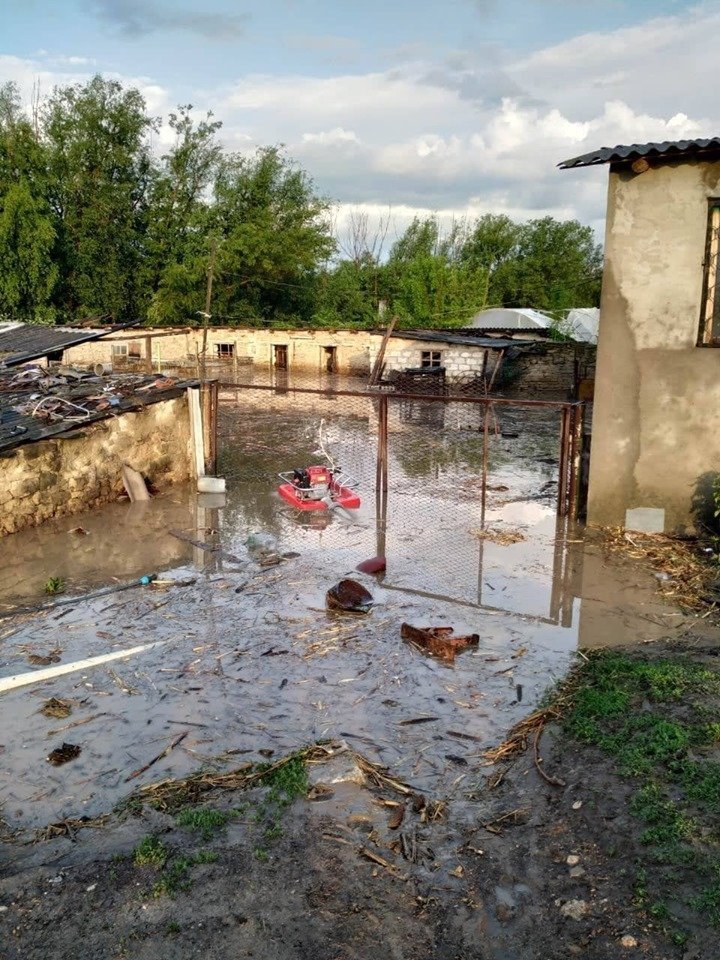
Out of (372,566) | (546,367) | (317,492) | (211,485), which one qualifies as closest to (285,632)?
(372,566)

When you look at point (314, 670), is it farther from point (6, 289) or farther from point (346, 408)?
point (6, 289)

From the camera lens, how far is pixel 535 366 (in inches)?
1324

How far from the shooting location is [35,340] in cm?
1866

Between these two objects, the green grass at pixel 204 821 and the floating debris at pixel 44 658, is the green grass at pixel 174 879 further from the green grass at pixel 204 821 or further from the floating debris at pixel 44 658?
the floating debris at pixel 44 658

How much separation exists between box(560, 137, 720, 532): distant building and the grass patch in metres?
4.55

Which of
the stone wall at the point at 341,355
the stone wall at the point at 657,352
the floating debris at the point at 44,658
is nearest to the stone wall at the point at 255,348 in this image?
the stone wall at the point at 341,355

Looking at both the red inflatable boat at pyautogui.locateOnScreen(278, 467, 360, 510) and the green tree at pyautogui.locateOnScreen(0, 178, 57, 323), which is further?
the green tree at pyautogui.locateOnScreen(0, 178, 57, 323)

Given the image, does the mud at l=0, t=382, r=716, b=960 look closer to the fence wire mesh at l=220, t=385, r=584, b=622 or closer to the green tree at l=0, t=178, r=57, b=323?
the fence wire mesh at l=220, t=385, r=584, b=622

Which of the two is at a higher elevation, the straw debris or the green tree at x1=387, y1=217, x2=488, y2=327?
the green tree at x1=387, y1=217, x2=488, y2=327

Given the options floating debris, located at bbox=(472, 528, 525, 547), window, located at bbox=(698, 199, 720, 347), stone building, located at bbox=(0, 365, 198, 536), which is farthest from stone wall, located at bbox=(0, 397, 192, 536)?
window, located at bbox=(698, 199, 720, 347)

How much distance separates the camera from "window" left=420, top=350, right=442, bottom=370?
106 ft

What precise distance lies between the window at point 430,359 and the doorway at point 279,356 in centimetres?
1096

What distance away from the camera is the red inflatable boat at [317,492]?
1277 centimetres

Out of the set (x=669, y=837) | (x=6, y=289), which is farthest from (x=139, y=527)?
(x=6, y=289)
